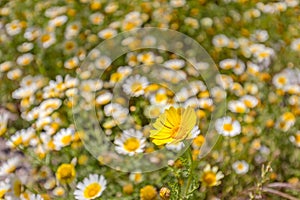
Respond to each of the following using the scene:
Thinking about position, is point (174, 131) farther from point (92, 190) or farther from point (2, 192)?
point (2, 192)

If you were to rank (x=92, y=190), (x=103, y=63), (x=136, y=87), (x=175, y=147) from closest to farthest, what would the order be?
(x=92, y=190) < (x=175, y=147) < (x=136, y=87) < (x=103, y=63)

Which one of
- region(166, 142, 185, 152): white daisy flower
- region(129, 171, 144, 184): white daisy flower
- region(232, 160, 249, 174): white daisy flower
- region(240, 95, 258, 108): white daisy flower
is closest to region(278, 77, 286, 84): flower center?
region(240, 95, 258, 108): white daisy flower

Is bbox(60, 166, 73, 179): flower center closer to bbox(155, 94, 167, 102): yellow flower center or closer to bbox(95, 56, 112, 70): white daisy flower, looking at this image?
bbox(155, 94, 167, 102): yellow flower center

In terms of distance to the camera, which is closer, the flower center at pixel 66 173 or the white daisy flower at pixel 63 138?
the flower center at pixel 66 173

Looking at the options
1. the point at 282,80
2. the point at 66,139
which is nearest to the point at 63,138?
the point at 66,139

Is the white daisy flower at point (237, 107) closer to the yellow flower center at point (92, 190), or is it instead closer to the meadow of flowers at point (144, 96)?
the meadow of flowers at point (144, 96)

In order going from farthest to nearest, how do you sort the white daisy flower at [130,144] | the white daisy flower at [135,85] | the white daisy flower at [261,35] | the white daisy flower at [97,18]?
the white daisy flower at [97,18] → the white daisy flower at [261,35] → the white daisy flower at [135,85] → the white daisy flower at [130,144]

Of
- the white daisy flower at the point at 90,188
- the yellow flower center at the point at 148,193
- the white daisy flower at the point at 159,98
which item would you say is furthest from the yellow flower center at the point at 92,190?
Result: the white daisy flower at the point at 159,98
